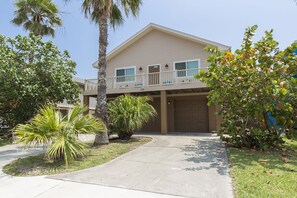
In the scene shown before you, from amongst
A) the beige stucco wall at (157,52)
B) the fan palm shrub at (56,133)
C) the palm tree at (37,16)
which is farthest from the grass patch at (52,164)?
the palm tree at (37,16)

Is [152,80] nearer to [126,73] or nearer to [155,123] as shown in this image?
[126,73]

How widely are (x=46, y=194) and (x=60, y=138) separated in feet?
8.08

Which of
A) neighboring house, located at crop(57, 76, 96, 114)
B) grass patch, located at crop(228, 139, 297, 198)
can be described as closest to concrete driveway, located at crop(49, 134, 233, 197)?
grass patch, located at crop(228, 139, 297, 198)

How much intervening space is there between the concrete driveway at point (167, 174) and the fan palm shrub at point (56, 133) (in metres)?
1.05

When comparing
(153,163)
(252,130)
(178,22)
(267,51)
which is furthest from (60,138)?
(178,22)

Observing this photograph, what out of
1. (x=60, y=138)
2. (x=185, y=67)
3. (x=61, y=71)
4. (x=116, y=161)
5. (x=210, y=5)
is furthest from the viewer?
(x=185, y=67)

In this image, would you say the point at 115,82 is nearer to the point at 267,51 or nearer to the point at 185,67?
the point at 185,67

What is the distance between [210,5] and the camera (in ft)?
42.4

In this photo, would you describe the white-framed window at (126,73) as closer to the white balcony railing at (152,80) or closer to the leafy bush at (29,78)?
the white balcony railing at (152,80)

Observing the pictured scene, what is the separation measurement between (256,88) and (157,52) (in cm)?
999

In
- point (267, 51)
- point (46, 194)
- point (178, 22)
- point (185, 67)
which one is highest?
point (178, 22)

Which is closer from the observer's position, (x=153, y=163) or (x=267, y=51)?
(x=153, y=163)

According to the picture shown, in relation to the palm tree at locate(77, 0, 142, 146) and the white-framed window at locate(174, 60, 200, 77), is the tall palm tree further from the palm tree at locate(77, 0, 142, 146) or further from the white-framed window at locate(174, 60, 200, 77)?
the white-framed window at locate(174, 60, 200, 77)

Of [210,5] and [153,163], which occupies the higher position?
[210,5]
